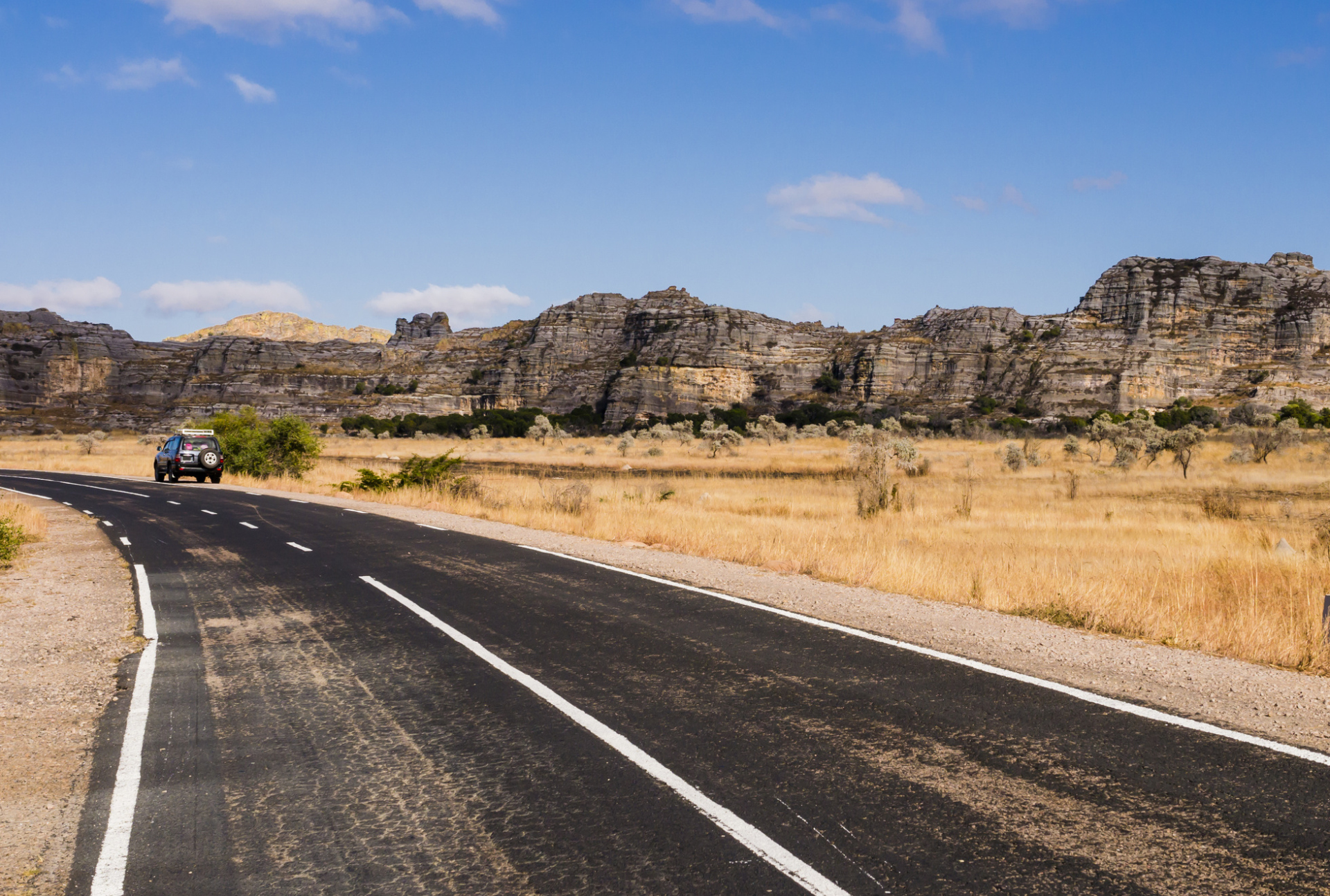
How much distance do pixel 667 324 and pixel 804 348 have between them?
2459cm

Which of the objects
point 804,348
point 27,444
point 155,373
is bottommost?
point 27,444

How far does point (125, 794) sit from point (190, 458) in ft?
118

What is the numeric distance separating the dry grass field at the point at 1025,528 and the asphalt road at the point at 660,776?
3015mm

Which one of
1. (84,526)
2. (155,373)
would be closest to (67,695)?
(84,526)

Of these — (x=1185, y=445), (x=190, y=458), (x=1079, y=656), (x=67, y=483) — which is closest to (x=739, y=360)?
(x=1185, y=445)

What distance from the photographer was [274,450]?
41.1m

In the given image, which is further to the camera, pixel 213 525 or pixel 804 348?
pixel 804 348

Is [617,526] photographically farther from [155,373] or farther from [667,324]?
[155,373]

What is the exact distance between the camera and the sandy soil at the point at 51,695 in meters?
4.03

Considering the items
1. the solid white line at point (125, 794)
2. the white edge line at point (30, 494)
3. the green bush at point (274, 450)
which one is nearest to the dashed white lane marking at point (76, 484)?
the white edge line at point (30, 494)

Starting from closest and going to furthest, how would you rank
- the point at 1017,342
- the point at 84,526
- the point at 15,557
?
the point at 15,557 → the point at 84,526 → the point at 1017,342

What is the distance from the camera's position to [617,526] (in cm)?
1780

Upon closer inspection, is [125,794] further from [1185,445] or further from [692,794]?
[1185,445]

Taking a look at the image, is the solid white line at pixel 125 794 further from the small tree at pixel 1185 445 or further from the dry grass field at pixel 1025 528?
the small tree at pixel 1185 445
